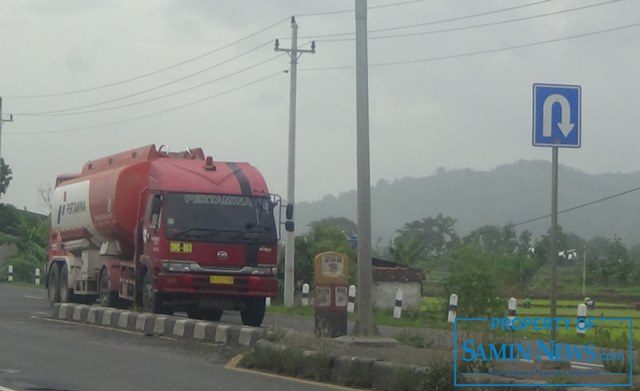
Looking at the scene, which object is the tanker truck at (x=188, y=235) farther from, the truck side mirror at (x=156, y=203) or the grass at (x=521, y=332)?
the grass at (x=521, y=332)

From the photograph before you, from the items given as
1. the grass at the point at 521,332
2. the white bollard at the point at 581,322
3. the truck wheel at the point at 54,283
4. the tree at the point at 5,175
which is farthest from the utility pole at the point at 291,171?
the tree at the point at 5,175

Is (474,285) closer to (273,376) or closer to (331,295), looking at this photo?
(331,295)

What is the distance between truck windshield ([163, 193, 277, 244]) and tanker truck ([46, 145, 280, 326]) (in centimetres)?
2

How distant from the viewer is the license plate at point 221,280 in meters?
21.7

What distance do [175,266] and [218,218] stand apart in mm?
1280

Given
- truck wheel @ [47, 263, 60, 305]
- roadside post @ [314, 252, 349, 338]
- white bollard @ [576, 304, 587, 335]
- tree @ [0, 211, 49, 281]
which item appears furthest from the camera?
tree @ [0, 211, 49, 281]

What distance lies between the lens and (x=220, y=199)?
22.0 meters

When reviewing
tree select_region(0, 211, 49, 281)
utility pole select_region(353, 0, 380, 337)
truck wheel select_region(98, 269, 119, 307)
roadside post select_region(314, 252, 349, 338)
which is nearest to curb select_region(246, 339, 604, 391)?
utility pole select_region(353, 0, 380, 337)

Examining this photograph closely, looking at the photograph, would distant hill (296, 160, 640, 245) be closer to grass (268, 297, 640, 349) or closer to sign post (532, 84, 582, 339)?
grass (268, 297, 640, 349)

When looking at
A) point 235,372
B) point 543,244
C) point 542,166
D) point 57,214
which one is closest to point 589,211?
point 542,166

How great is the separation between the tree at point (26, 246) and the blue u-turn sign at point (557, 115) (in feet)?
141

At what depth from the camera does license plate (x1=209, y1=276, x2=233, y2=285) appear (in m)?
21.7

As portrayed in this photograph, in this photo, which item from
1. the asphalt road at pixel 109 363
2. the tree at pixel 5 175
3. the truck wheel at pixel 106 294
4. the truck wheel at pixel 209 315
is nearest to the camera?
the asphalt road at pixel 109 363

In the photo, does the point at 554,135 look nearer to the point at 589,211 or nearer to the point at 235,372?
the point at 235,372
